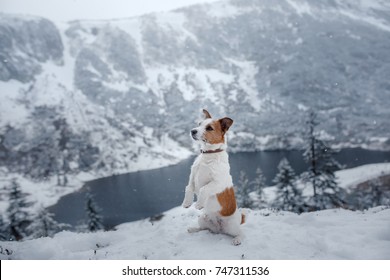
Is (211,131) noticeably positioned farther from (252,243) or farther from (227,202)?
(252,243)

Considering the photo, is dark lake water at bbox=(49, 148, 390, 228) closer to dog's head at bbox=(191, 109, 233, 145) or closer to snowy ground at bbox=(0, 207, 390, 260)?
snowy ground at bbox=(0, 207, 390, 260)

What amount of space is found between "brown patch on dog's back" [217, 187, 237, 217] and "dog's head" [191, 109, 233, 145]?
1.14 metres

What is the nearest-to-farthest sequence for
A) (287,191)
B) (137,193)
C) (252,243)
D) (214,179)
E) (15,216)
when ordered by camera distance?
1. (214,179)
2. (252,243)
3. (15,216)
4. (287,191)
5. (137,193)

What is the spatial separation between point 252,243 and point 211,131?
8.96 ft

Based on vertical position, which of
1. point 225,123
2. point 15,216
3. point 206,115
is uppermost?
point 206,115

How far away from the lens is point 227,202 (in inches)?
255

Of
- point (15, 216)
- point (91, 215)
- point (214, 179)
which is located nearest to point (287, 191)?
point (91, 215)

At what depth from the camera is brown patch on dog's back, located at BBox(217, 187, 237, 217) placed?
6430 mm

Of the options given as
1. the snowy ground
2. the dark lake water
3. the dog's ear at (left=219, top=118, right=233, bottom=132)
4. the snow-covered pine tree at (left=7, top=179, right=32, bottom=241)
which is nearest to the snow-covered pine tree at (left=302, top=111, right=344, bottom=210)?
the snowy ground

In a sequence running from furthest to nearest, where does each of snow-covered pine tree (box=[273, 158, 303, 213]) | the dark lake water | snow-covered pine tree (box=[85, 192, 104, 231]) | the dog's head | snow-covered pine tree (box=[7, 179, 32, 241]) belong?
the dark lake water
snow-covered pine tree (box=[85, 192, 104, 231])
snow-covered pine tree (box=[273, 158, 303, 213])
snow-covered pine tree (box=[7, 179, 32, 241])
the dog's head

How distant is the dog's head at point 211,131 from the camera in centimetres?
603

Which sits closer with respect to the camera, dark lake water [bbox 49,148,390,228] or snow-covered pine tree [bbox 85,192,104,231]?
snow-covered pine tree [bbox 85,192,104,231]
